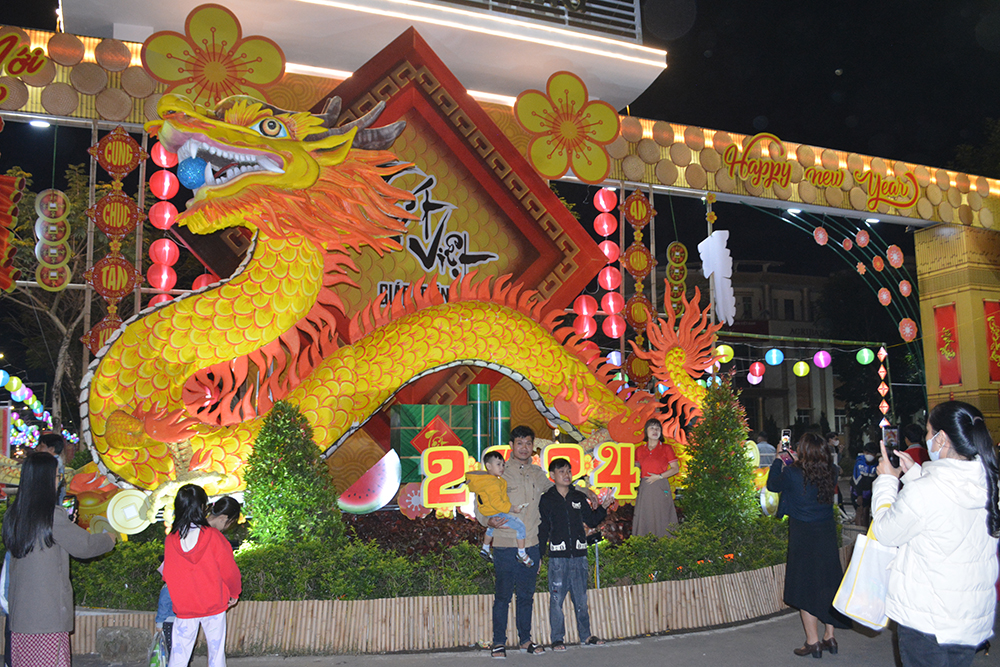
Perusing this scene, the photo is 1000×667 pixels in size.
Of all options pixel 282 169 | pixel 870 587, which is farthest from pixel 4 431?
pixel 870 587

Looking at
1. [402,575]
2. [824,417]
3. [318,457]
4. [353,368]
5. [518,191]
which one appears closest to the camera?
[402,575]

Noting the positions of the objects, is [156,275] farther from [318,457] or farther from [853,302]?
[853,302]

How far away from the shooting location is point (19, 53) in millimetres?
9172

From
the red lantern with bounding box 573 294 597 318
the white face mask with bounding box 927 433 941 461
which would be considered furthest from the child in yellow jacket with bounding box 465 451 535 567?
the red lantern with bounding box 573 294 597 318

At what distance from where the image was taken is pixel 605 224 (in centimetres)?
1130

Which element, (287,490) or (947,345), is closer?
(287,490)

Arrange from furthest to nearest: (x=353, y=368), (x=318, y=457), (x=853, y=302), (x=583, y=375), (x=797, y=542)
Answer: (x=853, y=302) → (x=583, y=375) → (x=353, y=368) → (x=318, y=457) → (x=797, y=542)

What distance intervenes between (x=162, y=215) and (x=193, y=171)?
9.96ft

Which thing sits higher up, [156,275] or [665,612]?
[156,275]

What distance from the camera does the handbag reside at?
3057 millimetres

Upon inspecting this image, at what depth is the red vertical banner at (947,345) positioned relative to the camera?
1491 cm

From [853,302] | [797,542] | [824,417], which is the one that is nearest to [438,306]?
[797,542]

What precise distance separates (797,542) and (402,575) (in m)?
2.62

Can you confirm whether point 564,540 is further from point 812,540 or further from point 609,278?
point 609,278
